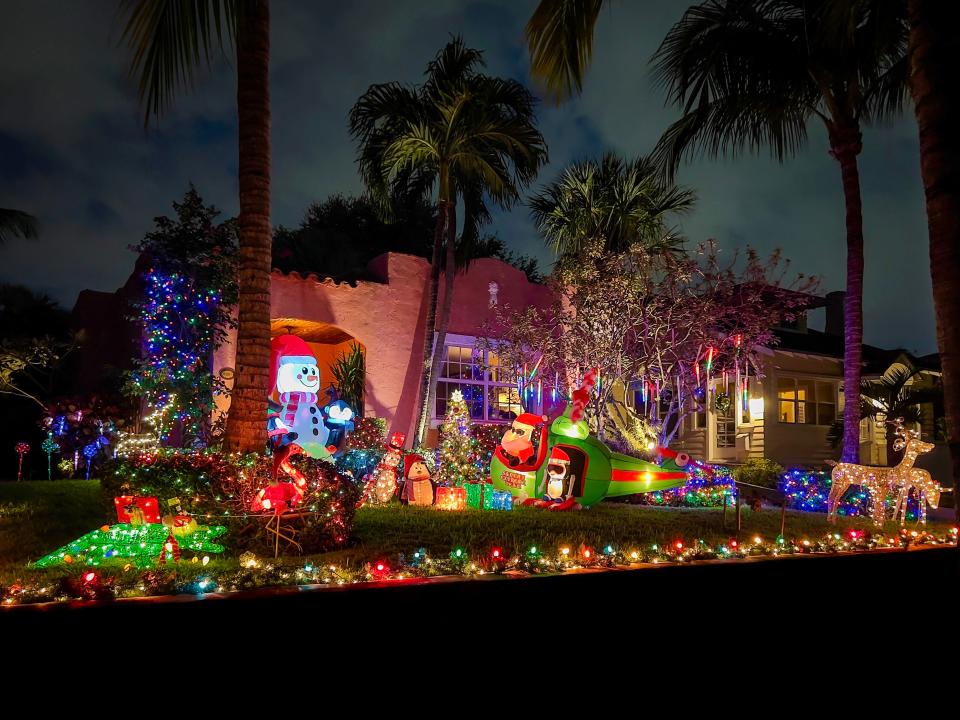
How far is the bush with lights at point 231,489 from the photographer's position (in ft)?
21.8

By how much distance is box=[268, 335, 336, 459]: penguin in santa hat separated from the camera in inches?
450

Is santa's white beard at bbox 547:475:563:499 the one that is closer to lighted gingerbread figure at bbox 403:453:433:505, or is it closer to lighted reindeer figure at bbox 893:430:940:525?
lighted gingerbread figure at bbox 403:453:433:505

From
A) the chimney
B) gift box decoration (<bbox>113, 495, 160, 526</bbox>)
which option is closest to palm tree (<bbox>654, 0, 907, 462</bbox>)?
gift box decoration (<bbox>113, 495, 160, 526</bbox>)

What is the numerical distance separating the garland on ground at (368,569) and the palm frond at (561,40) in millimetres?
4035

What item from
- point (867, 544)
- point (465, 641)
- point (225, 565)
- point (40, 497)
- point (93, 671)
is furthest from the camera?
point (40, 497)

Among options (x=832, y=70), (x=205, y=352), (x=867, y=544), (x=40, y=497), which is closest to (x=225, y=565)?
(x=40, y=497)

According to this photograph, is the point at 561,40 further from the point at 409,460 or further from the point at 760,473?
the point at 760,473

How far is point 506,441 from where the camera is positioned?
11.4m

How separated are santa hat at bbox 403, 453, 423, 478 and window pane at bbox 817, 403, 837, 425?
13409mm

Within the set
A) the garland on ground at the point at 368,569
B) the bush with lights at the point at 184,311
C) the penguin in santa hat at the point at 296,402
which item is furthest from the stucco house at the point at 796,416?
the bush with lights at the point at 184,311

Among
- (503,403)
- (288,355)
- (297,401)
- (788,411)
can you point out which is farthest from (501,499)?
(788,411)

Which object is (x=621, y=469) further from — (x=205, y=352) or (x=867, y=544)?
(x=205, y=352)

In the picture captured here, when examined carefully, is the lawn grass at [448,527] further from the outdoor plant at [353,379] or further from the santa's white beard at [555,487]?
the outdoor plant at [353,379]

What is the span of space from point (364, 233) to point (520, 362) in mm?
14434
